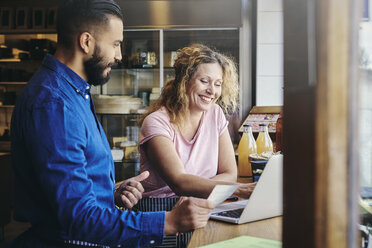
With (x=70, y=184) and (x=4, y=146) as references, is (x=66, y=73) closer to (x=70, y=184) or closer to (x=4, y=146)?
(x=70, y=184)

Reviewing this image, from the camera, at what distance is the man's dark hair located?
128 centimetres

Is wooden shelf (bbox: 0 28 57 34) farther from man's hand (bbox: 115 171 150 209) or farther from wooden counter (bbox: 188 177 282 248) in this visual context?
wooden counter (bbox: 188 177 282 248)

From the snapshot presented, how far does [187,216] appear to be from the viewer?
3.76ft

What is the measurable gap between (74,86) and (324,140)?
104 centimetres

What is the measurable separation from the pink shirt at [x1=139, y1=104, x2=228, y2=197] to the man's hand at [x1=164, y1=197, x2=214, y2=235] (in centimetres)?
77

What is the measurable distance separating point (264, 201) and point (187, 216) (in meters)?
0.28

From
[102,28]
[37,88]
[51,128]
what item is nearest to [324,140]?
[51,128]

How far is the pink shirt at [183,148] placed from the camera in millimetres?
1938

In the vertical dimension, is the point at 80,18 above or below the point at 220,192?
above

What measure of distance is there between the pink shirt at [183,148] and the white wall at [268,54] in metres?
2.10

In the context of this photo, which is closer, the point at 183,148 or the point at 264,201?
the point at 264,201

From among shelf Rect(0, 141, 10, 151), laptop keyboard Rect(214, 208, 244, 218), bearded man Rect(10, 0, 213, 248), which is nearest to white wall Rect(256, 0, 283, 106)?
laptop keyboard Rect(214, 208, 244, 218)

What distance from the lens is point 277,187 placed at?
1.25m

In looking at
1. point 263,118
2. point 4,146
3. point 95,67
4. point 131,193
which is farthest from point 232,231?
point 4,146
